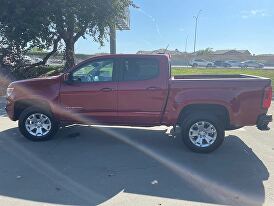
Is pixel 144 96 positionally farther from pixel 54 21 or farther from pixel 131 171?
pixel 54 21

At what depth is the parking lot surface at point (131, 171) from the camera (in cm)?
419

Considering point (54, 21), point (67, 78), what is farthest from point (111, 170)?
point (54, 21)

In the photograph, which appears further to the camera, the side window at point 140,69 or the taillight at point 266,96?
the side window at point 140,69

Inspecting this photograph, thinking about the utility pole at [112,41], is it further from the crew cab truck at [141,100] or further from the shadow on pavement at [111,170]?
the crew cab truck at [141,100]

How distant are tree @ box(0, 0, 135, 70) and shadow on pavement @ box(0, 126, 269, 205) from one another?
10.5 m

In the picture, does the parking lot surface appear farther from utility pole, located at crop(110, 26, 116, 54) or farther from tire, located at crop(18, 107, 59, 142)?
utility pole, located at crop(110, 26, 116, 54)

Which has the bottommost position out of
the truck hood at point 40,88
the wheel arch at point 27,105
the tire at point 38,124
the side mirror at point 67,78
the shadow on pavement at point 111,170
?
the shadow on pavement at point 111,170

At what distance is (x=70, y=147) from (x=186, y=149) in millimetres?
2330

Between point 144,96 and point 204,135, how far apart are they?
1386mm

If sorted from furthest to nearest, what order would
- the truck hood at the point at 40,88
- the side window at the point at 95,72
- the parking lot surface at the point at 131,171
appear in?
the truck hood at the point at 40,88
the side window at the point at 95,72
the parking lot surface at the point at 131,171

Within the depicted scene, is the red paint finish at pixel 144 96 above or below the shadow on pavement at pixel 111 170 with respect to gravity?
above

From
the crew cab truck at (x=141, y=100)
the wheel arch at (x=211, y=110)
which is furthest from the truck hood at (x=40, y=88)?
the wheel arch at (x=211, y=110)

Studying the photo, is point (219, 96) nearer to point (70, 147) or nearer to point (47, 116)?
point (70, 147)

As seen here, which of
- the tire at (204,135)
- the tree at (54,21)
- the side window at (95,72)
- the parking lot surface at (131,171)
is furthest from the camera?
the tree at (54,21)
